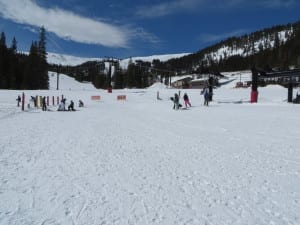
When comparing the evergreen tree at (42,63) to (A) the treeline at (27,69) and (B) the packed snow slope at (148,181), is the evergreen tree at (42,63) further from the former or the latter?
(B) the packed snow slope at (148,181)

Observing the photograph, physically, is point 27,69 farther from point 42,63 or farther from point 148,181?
point 148,181

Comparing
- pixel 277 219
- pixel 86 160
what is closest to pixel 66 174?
pixel 86 160

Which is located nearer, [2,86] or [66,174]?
[66,174]

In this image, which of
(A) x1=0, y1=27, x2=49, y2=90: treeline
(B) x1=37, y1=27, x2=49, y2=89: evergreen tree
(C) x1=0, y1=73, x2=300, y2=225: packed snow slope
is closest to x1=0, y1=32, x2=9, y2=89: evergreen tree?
(A) x1=0, y1=27, x2=49, y2=90: treeline

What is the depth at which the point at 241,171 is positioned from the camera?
23.6ft

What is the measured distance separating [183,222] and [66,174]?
318cm

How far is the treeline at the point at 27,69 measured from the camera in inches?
3351

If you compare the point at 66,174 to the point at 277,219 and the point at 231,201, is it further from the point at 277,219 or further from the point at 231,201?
the point at 277,219

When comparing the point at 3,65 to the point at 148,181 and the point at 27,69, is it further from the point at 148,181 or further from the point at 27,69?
the point at 148,181

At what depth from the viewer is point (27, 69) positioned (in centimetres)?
8744

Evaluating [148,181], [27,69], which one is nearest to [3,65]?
[27,69]

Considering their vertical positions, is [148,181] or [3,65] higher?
[3,65]

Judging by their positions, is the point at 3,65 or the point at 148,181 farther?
the point at 3,65

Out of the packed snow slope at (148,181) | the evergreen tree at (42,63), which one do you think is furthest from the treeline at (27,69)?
the packed snow slope at (148,181)
